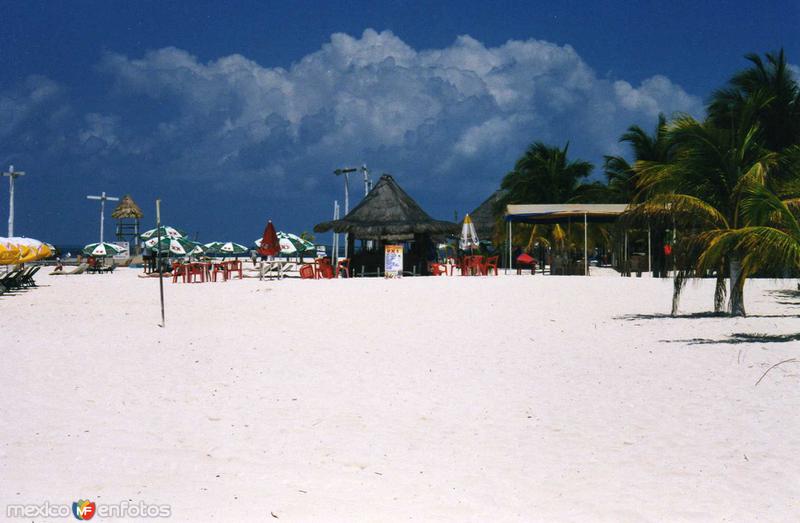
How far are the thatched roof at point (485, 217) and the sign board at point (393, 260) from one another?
2179cm

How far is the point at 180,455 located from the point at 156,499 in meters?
0.80

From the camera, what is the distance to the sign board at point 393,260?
24859 mm

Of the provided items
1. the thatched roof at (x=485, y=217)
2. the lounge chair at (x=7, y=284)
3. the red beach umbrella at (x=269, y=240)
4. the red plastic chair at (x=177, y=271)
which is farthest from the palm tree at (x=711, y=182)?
the thatched roof at (x=485, y=217)

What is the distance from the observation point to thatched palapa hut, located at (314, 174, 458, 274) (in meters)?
27.3

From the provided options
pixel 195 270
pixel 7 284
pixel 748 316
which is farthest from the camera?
pixel 195 270

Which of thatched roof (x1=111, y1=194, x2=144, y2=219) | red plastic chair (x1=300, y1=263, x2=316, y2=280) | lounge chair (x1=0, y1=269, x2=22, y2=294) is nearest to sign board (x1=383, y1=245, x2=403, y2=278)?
red plastic chair (x1=300, y1=263, x2=316, y2=280)

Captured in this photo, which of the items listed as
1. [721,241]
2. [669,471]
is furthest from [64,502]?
[721,241]

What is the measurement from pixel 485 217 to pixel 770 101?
2748 centimetres

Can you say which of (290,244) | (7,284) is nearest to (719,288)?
(7,284)

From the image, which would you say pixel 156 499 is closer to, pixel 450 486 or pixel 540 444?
pixel 450 486

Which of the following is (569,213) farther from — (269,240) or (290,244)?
(290,244)

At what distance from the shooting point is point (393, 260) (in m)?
25.0

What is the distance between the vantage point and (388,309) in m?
14.1

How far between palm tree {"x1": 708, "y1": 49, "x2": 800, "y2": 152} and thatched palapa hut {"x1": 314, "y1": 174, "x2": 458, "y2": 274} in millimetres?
9840
